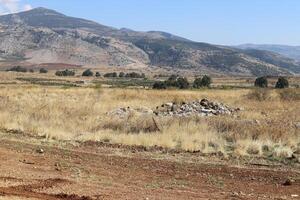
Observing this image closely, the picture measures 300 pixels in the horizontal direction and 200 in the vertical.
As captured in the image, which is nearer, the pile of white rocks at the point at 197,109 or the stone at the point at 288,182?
the stone at the point at 288,182

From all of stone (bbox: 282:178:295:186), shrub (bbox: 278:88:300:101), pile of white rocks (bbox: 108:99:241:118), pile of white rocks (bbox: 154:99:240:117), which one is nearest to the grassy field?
pile of white rocks (bbox: 108:99:241:118)

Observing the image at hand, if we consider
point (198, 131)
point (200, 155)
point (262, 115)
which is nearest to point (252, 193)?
point (200, 155)

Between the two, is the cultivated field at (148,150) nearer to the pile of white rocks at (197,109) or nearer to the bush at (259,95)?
Answer: the pile of white rocks at (197,109)

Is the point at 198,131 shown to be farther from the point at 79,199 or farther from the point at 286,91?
the point at 286,91

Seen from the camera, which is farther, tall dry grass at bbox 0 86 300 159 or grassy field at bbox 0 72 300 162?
tall dry grass at bbox 0 86 300 159

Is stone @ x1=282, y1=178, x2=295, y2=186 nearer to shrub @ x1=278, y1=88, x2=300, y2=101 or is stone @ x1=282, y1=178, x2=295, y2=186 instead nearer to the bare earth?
the bare earth

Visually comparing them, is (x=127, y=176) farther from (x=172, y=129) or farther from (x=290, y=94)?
(x=290, y=94)

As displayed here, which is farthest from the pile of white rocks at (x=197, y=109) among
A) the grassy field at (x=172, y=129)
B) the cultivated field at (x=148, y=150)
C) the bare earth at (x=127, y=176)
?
the bare earth at (x=127, y=176)

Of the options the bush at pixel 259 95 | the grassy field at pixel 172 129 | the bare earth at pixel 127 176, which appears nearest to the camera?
the bare earth at pixel 127 176

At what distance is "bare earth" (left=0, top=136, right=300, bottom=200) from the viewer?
11.7 m

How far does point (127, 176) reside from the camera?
14.3 metres

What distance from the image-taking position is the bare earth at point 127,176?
11.7 m

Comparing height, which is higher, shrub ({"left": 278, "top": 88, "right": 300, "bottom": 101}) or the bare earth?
the bare earth

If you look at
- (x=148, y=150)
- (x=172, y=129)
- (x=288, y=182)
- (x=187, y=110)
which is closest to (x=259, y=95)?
(x=187, y=110)
